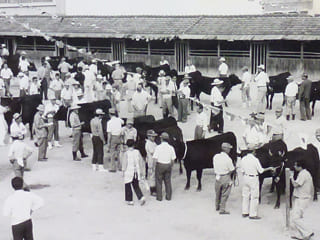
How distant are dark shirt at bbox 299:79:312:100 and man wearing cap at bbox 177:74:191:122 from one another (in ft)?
13.0

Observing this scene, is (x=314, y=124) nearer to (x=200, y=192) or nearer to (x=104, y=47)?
(x=200, y=192)

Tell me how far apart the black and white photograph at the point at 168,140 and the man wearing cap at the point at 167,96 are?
0.12 feet

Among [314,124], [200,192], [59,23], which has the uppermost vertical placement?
[59,23]

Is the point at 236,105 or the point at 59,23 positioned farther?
the point at 59,23

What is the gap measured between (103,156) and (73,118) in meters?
1.38

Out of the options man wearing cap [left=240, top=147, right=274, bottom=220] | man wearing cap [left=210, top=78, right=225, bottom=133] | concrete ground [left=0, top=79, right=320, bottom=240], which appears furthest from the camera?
man wearing cap [left=210, top=78, right=225, bottom=133]

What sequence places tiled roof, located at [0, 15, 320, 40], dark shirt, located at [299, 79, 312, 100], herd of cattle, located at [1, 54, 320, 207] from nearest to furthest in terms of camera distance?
herd of cattle, located at [1, 54, 320, 207], dark shirt, located at [299, 79, 312, 100], tiled roof, located at [0, 15, 320, 40]

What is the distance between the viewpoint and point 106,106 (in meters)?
17.4

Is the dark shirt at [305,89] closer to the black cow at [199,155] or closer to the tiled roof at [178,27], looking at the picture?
the tiled roof at [178,27]

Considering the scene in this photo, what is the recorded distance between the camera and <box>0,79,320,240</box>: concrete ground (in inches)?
401

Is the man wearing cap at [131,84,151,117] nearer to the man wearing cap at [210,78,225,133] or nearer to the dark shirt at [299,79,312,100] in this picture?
the man wearing cap at [210,78,225,133]

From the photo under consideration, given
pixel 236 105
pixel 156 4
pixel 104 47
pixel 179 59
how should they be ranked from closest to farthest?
pixel 236 105 < pixel 179 59 < pixel 104 47 < pixel 156 4

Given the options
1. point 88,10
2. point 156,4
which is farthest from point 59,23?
point 156,4

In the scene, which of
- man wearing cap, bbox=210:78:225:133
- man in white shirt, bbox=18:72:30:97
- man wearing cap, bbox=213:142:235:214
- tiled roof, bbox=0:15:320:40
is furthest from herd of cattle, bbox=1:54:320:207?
tiled roof, bbox=0:15:320:40
